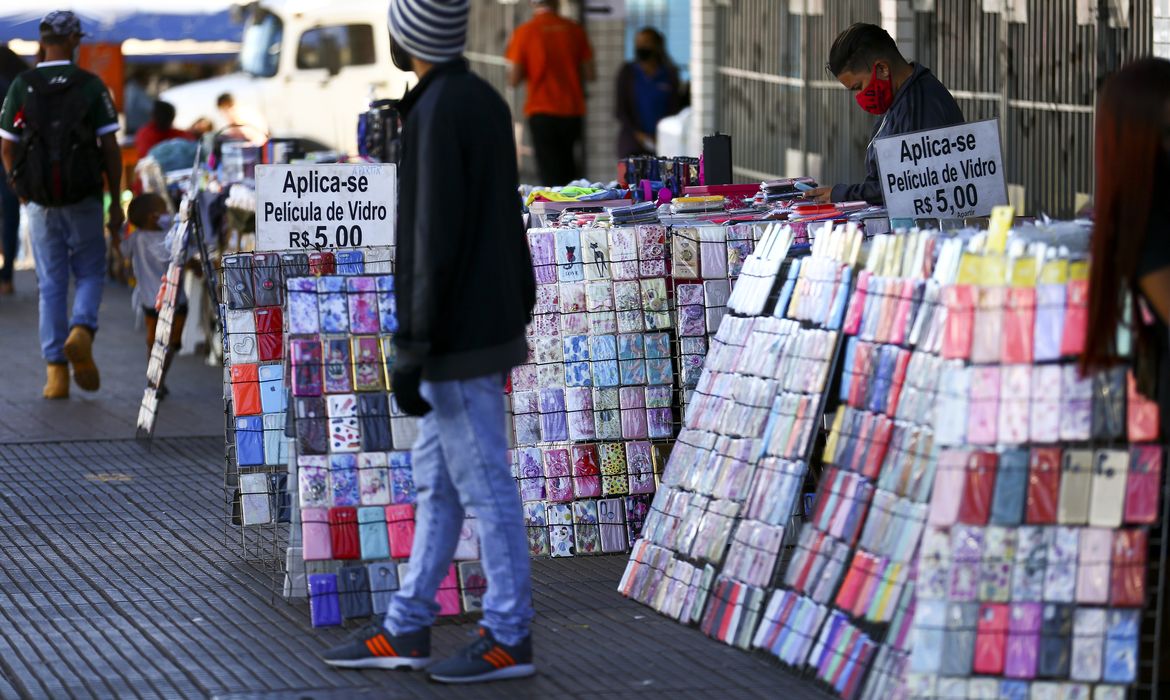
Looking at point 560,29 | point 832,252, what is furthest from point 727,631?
point 560,29

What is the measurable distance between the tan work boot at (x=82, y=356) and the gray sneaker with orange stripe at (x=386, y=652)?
224 inches

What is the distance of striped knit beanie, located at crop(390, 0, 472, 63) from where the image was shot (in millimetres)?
5395

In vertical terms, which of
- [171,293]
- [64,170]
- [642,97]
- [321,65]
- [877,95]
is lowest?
[171,293]

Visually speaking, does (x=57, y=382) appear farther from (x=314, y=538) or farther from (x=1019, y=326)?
(x=1019, y=326)

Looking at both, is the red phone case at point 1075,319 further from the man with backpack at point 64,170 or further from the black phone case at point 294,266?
the man with backpack at point 64,170

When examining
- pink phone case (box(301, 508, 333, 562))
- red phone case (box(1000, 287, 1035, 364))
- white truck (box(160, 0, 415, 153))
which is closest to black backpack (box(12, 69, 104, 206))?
pink phone case (box(301, 508, 333, 562))

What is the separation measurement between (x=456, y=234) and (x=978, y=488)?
5.17 ft

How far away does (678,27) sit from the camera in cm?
2059

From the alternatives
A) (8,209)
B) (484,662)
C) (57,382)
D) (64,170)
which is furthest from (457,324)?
(8,209)

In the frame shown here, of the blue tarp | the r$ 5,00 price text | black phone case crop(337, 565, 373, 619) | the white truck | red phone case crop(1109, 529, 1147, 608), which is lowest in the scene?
black phone case crop(337, 565, 373, 619)

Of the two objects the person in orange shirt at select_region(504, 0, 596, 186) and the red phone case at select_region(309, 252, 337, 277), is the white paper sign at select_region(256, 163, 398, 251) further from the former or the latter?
the person in orange shirt at select_region(504, 0, 596, 186)

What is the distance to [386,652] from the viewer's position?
18.8 feet

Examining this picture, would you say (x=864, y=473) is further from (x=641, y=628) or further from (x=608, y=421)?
(x=608, y=421)

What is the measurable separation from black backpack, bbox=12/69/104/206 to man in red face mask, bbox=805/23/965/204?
16.7ft
